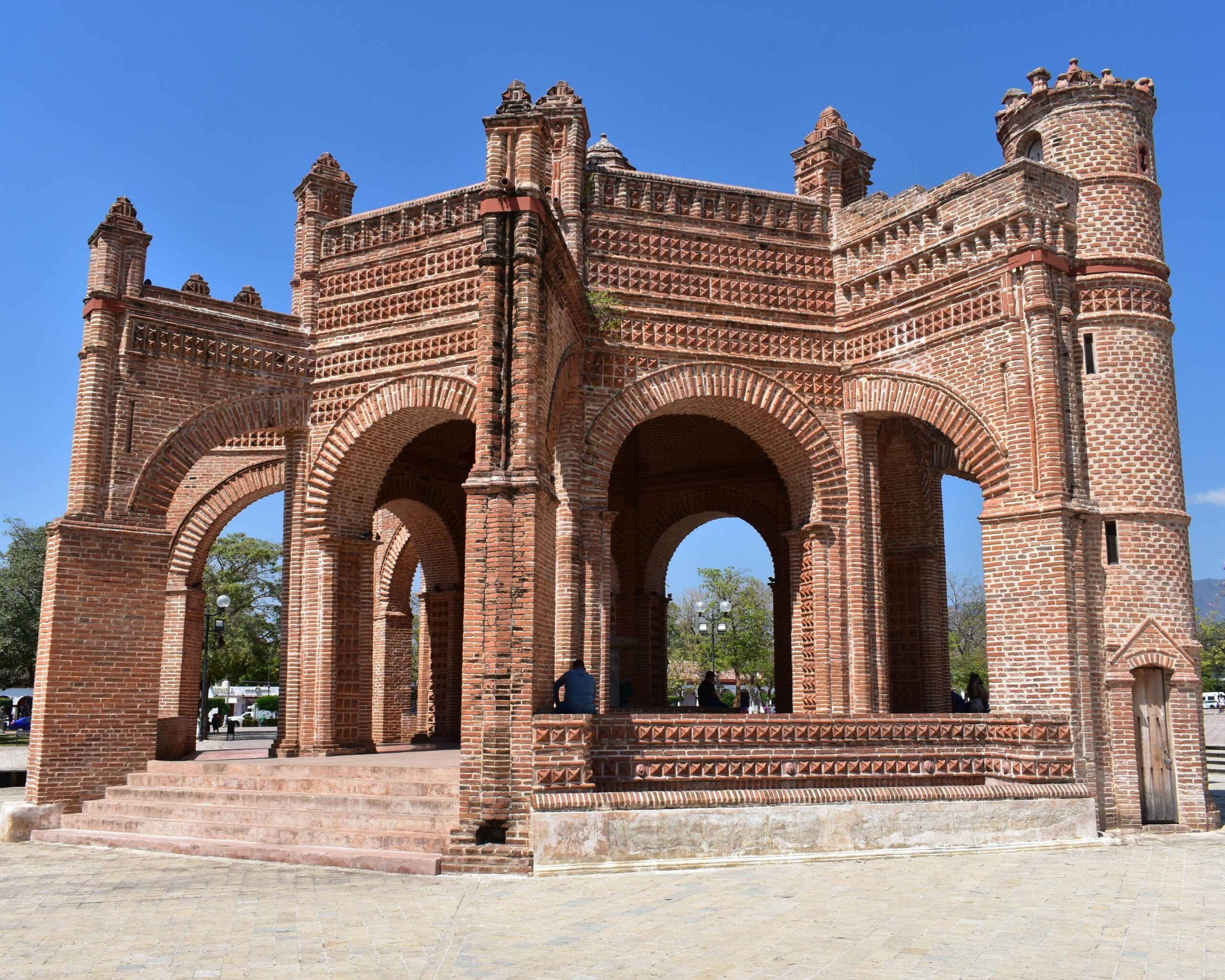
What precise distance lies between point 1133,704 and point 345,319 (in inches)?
396

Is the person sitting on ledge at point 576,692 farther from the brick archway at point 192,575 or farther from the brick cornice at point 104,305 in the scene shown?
the brick archway at point 192,575

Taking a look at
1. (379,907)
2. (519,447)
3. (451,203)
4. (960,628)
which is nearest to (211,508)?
(451,203)

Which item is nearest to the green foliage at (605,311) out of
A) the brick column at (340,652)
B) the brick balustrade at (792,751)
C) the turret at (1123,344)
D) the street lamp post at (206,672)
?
the brick column at (340,652)

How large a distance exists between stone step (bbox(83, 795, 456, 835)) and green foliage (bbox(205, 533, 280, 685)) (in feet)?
88.0

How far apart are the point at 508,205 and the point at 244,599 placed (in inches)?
1248

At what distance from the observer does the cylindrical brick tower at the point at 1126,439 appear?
36.1 feet

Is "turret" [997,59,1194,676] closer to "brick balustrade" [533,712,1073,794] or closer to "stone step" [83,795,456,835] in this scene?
"brick balustrade" [533,712,1073,794]

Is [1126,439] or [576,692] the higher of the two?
[1126,439]

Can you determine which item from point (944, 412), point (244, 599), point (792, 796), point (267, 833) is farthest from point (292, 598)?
point (244, 599)

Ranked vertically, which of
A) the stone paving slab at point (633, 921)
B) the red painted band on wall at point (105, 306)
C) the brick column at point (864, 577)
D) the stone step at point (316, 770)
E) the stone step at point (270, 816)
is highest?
the red painted band on wall at point (105, 306)

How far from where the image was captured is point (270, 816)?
9875 millimetres

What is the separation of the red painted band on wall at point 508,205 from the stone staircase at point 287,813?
5.31 metres

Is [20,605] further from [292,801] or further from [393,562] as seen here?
[292,801]

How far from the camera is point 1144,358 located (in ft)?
37.7
